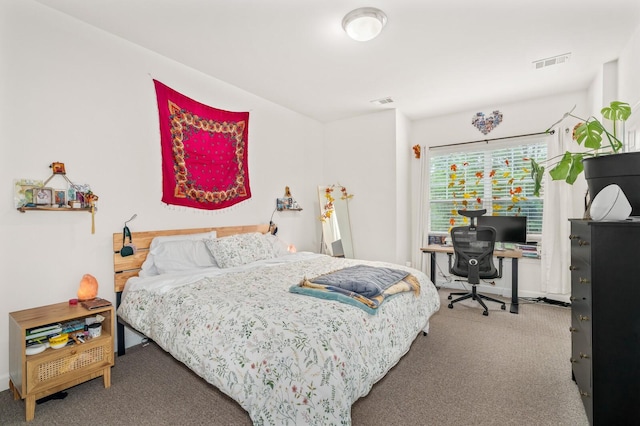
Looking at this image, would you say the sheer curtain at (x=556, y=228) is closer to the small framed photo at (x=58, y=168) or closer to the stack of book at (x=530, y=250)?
the stack of book at (x=530, y=250)

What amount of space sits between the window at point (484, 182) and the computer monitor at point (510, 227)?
A: 338mm

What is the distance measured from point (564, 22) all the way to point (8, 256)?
4361 millimetres

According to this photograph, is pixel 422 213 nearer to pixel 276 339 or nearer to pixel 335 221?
pixel 335 221

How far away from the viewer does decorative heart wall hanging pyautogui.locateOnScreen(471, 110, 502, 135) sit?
14.1ft

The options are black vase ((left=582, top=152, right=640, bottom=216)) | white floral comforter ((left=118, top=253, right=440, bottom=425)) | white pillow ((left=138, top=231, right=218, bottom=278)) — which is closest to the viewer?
white floral comforter ((left=118, top=253, right=440, bottom=425))

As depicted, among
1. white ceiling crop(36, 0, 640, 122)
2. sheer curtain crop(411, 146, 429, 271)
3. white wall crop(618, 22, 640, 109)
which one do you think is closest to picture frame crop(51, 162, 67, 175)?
white ceiling crop(36, 0, 640, 122)

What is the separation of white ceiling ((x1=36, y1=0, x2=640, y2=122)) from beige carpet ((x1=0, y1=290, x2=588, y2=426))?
264 centimetres

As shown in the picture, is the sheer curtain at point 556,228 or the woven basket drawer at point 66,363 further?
the sheer curtain at point 556,228

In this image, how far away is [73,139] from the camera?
93.3 inches

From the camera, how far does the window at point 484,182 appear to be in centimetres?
416

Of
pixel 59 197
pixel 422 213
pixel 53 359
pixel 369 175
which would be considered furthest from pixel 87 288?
pixel 422 213

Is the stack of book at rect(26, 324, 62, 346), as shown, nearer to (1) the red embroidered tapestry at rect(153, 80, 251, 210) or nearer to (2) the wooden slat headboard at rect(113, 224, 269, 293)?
(2) the wooden slat headboard at rect(113, 224, 269, 293)

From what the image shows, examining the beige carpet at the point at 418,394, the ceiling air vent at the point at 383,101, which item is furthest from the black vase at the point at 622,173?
the ceiling air vent at the point at 383,101

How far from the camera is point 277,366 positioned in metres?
1.39
